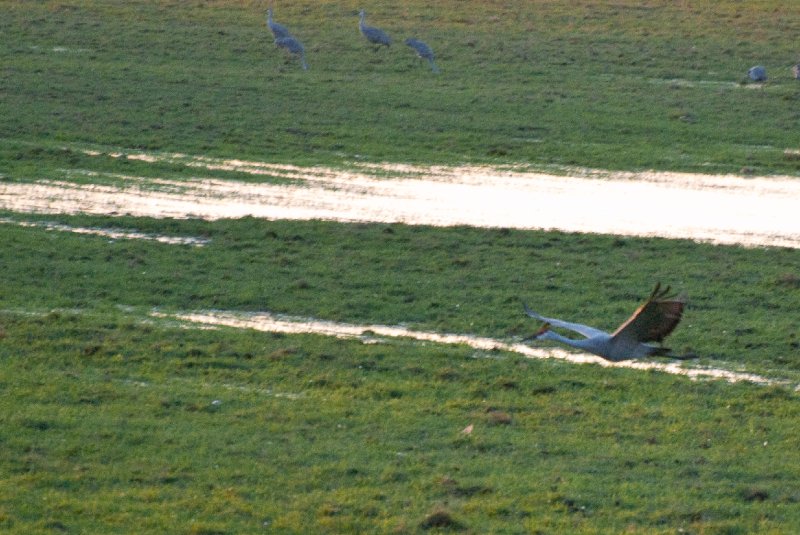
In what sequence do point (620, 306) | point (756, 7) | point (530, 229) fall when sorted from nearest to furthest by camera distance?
point (620, 306) < point (530, 229) < point (756, 7)

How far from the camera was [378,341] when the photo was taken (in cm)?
1093

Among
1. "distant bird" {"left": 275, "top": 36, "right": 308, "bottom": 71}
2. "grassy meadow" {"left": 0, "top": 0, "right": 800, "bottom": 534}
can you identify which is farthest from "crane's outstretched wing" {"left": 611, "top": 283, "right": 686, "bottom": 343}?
"distant bird" {"left": 275, "top": 36, "right": 308, "bottom": 71}

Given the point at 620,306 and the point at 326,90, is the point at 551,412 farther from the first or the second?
the point at 326,90

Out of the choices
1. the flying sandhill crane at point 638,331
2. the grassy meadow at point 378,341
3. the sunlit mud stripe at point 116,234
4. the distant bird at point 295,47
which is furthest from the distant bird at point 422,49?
the flying sandhill crane at point 638,331

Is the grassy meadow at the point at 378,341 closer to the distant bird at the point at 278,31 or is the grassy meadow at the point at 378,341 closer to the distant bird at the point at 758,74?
the distant bird at the point at 758,74

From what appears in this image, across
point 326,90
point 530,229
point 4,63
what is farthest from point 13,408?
point 4,63

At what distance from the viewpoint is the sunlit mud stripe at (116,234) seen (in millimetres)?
14109

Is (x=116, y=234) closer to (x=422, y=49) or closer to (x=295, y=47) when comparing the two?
(x=295, y=47)

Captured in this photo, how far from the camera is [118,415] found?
8812mm

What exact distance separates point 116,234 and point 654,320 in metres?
7.59

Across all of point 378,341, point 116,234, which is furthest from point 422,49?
point 378,341

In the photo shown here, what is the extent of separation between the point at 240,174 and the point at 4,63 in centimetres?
1026

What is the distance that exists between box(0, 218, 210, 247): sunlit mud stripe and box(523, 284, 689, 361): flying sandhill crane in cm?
600

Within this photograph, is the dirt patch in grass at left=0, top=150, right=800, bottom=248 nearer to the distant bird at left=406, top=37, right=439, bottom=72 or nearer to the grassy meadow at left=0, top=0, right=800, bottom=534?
the grassy meadow at left=0, top=0, right=800, bottom=534
